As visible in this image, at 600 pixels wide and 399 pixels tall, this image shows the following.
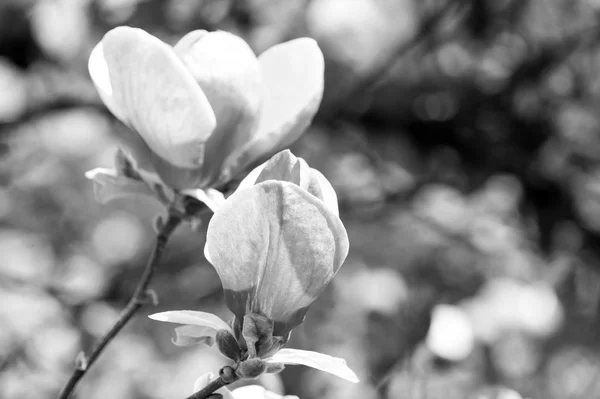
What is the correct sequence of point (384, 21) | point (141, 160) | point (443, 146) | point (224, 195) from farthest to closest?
point (384, 21) → point (443, 146) → point (141, 160) → point (224, 195)

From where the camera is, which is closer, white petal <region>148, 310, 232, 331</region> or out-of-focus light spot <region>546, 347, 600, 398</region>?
white petal <region>148, 310, 232, 331</region>

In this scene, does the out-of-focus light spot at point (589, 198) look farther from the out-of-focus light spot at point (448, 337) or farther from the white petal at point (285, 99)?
the white petal at point (285, 99)

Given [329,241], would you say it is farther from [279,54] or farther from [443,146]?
[443,146]

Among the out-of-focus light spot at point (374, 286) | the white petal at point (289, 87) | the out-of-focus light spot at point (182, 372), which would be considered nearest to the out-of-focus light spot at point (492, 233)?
the out-of-focus light spot at point (374, 286)

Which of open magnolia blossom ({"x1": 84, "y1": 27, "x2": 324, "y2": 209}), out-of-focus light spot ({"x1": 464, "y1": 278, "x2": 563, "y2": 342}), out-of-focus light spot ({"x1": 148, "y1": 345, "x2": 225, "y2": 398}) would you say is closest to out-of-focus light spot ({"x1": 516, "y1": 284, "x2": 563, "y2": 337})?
out-of-focus light spot ({"x1": 464, "y1": 278, "x2": 563, "y2": 342})

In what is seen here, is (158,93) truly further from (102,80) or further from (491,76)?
(491,76)

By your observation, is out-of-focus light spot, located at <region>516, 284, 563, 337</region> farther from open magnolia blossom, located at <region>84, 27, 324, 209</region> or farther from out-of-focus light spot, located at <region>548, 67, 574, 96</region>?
open magnolia blossom, located at <region>84, 27, 324, 209</region>

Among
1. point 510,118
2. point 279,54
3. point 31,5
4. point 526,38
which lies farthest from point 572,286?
point 31,5
